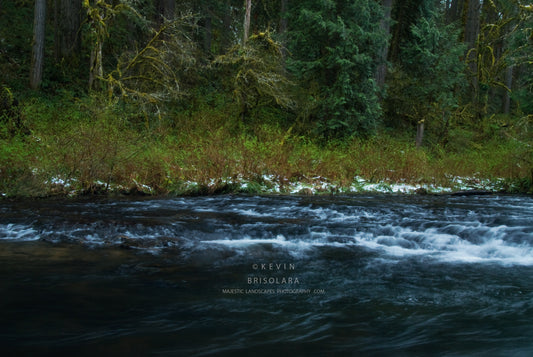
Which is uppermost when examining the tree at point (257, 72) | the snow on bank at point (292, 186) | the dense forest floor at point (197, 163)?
the tree at point (257, 72)

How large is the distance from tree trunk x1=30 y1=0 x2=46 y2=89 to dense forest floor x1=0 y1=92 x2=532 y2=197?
159 centimetres

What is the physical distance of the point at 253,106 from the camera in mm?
17719

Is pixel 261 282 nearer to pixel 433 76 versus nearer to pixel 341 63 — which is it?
pixel 341 63

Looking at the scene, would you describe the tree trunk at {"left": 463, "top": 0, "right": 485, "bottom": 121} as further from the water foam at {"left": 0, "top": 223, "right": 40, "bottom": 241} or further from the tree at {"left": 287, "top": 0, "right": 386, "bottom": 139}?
the water foam at {"left": 0, "top": 223, "right": 40, "bottom": 241}

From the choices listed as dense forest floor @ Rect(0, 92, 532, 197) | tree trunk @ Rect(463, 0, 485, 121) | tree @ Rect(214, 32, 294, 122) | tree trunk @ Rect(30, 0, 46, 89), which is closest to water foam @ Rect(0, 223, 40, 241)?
dense forest floor @ Rect(0, 92, 532, 197)

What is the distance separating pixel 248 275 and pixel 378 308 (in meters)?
1.65

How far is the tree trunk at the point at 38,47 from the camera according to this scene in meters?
16.7

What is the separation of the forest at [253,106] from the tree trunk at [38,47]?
1.9 inches

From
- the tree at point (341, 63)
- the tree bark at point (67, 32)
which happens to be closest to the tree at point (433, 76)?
the tree at point (341, 63)

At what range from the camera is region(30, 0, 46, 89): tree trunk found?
16.7 m

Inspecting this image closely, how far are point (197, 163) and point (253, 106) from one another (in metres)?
6.97

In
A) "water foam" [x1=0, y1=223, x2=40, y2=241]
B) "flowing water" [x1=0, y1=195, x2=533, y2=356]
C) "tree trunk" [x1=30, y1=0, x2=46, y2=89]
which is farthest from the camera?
"tree trunk" [x1=30, y1=0, x2=46, y2=89]

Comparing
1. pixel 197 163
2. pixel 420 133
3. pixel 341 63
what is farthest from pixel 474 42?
pixel 197 163

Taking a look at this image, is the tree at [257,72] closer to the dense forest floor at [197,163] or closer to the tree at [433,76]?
the dense forest floor at [197,163]
